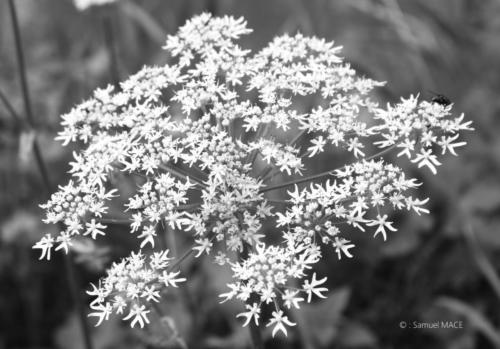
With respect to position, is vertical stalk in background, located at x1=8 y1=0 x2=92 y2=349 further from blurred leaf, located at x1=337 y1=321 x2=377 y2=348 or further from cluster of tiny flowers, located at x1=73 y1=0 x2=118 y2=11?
blurred leaf, located at x1=337 y1=321 x2=377 y2=348

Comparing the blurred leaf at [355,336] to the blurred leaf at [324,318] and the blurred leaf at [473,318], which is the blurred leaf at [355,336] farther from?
the blurred leaf at [473,318]

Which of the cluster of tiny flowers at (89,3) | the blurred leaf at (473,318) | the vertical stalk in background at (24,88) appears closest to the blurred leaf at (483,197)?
the blurred leaf at (473,318)

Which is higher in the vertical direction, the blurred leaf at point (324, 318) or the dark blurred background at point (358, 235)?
the dark blurred background at point (358, 235)

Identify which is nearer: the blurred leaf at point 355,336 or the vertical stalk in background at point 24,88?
the vertical stalk in background at point 24,88

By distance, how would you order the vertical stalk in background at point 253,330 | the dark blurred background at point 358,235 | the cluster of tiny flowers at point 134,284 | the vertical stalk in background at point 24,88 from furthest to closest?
1. the dark blurred background at point 358,235
2. the vertical stalk in background at point 24,88
3. the vertical stalk in background at point 253,330
4. the cluster of tiny flowers at point 134,284

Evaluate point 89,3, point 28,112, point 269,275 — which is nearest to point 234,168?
point 269,275

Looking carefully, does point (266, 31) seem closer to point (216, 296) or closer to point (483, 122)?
point (483, 122)

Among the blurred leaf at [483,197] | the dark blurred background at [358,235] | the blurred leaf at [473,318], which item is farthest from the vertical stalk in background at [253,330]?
the blurred leaf at [483,197]

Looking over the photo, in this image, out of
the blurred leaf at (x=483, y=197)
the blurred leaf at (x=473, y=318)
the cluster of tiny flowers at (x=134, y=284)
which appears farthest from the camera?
the blurred leaf at (x=483, y=197)

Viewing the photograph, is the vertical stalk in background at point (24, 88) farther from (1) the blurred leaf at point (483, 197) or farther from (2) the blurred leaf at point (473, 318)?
(1) the blurred leaf at point (483, 197)

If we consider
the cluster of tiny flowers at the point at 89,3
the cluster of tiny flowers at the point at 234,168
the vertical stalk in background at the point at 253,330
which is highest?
the cluster of tiny flowers at the point at 89,3
